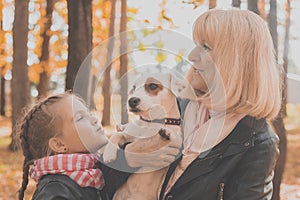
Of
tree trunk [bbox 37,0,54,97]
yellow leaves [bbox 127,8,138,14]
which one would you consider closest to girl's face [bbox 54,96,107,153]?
yellow leaves [bbox 127,8,138,14]

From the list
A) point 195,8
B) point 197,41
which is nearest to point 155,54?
point 197,41

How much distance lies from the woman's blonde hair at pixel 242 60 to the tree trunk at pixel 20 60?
2267 millimetres

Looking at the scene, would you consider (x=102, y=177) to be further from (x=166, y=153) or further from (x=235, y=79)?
(x=235, y=79)

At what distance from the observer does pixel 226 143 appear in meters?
1.17

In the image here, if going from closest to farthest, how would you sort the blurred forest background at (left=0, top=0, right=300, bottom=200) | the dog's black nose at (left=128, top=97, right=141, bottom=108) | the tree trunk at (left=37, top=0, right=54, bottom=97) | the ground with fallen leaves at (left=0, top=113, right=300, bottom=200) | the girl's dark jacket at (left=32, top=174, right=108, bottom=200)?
the dog's black nose at (left=128, top=97, right=141, bottom=108) < the girl's dark jacket at (left=32, top=174, right=108, bottom=200) < the blurred forest background at (left=0, top=0, right=300, bottom=200) < the ground with fallen leaves at (left=0, top=113, right=300, bottom=200) < the tree trunk at (left=37, top=0, right=54, bottom=97)

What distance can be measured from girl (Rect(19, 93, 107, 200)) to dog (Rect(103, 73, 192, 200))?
0.09 metres

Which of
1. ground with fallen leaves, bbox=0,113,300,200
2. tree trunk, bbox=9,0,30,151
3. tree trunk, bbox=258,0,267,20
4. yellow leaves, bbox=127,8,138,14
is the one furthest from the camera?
tree trunk, bbox=9,0,30,151

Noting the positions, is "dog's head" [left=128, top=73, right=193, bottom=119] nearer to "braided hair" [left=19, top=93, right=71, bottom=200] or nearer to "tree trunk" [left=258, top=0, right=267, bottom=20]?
"braided hair" [left=19, top=93, right=71, bottom=200]

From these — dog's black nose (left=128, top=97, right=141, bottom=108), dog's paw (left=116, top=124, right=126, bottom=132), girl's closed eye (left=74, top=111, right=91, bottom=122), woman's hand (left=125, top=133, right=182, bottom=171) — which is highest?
dog's black nose (left=128, top=97, right=141, bottom=108)

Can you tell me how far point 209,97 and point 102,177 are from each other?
32 cm

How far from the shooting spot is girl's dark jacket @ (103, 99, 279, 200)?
116 cm

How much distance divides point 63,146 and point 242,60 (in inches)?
18.4

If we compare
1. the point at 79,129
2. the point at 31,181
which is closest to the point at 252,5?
the point at 79,129

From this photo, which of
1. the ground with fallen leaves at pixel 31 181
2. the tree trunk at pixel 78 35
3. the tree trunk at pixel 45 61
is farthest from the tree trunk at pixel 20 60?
the tree trunk at pixel 78 35
